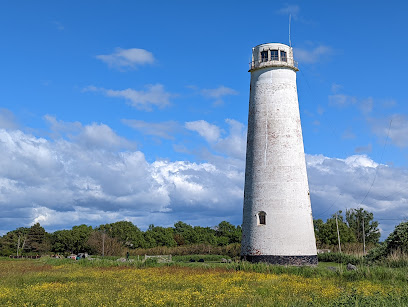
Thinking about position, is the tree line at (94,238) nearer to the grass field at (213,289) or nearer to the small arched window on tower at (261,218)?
the small arched window on tower at (261,218)

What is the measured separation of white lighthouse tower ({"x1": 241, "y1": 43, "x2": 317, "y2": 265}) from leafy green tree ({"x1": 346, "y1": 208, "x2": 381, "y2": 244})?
5118 cm

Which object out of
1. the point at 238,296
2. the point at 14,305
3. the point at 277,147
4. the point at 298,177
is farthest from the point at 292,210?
the point at 14,305

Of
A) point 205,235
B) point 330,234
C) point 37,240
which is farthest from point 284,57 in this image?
point 37,240

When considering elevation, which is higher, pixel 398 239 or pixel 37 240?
pixel 37 240

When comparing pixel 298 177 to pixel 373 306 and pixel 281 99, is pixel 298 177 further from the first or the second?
pixel 373 306

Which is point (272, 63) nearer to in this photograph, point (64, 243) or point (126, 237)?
point (126, 237)

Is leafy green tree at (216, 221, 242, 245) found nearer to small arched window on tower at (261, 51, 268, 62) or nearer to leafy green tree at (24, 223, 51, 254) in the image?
leafy green tree at (24, 223, 51, 254)

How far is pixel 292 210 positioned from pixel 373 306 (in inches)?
728

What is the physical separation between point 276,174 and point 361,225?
5695cm

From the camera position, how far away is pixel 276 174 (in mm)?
30062

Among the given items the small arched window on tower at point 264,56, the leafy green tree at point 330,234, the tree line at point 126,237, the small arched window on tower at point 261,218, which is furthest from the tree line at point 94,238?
the small arched window on tower at point 264,56

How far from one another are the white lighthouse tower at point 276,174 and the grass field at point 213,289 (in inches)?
195

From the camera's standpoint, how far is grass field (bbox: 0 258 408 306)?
13.3 meters

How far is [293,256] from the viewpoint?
1139 inches
